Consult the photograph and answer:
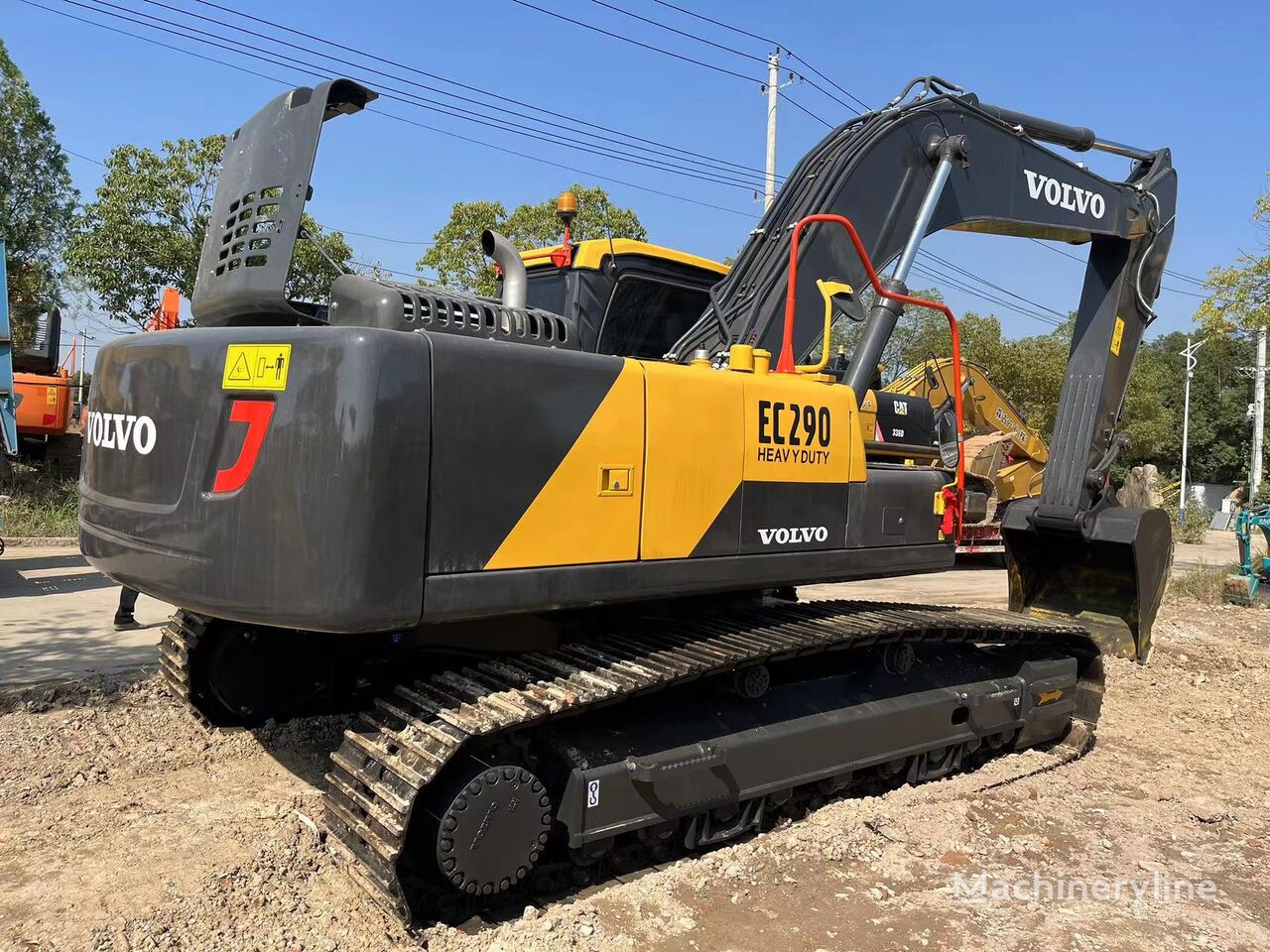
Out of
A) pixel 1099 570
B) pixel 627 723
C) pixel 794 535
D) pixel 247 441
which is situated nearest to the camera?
pixel 247 441

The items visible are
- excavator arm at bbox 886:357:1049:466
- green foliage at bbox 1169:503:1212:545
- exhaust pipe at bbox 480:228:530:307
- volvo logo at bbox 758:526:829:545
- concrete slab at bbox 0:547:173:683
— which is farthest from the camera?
green foliage at bbox 1169:503:1212:545

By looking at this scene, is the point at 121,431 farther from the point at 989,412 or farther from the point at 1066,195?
the point at 989,412

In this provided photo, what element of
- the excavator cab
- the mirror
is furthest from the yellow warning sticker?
the mirror

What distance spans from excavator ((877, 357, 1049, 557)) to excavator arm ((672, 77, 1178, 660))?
5804 millimetres

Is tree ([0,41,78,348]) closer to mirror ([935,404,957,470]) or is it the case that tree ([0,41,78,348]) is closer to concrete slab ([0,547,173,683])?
concrete slab ([0,547,173,683])

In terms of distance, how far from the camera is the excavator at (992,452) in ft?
41.9

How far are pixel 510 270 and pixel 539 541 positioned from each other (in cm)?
107

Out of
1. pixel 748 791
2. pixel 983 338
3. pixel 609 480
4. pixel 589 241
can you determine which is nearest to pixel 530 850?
pixel 748 791

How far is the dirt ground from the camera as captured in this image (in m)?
2.90

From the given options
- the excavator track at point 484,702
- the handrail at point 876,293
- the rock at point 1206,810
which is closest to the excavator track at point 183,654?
the excavator track at point 484,702

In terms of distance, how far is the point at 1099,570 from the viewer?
20.8 ft

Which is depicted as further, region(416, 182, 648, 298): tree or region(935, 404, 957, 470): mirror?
region(416, 182, 648, 298): tree

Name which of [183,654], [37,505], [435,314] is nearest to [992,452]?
[183,654]

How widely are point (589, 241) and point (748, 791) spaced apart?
2573 millimetres
